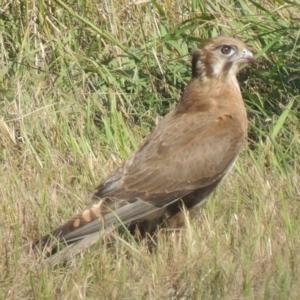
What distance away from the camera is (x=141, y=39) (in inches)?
300

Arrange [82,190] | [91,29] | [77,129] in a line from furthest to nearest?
[91,29], [77,129], [82,190]

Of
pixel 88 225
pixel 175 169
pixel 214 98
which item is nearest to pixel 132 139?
pixel 214 98

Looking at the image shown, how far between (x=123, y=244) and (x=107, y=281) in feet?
1.34

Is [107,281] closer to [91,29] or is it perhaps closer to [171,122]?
[171,122]

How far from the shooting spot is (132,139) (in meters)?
6.96

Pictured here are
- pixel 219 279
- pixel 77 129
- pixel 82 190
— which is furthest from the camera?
pixel 77 129

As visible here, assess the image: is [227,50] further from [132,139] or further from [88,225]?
[88,225]

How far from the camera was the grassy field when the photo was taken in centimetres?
496

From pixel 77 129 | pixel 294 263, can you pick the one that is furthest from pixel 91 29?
pixel 294 263

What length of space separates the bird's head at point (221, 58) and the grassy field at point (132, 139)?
52 cm

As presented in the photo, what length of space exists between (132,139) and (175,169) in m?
1.11

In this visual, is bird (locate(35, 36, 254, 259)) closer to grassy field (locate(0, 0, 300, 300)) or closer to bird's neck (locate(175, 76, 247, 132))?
bird's neck (locate(175, 76, 247, 132))

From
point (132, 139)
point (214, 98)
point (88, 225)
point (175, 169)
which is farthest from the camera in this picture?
point (132, 139)

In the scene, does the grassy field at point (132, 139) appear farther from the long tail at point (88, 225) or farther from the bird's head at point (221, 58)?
the bird's head at point (221, 58)
